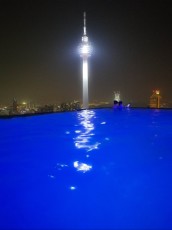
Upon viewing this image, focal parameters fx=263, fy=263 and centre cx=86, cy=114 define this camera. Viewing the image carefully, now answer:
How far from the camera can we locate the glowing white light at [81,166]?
499cm

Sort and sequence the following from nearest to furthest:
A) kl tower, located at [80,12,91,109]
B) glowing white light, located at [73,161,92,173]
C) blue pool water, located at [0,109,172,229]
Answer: blue pool water, located at [0,109,172,229] → glowing white light, located at [73,161,92,173] → kl tower, located at [80,12,91,109]

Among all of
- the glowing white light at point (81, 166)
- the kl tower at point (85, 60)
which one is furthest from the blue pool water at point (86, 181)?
the kl tower at point (85, 60)

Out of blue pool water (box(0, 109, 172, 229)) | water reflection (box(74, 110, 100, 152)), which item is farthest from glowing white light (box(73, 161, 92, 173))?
water reflection (box(74, 110, 100, 152))

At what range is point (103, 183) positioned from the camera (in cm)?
447

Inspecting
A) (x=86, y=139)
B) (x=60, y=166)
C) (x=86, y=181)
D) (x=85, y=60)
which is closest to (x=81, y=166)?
(x=60, y=166)

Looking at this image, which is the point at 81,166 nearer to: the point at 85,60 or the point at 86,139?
the point at 86,139

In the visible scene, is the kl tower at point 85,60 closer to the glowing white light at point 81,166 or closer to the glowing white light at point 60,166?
the glowing white light at point 81,166

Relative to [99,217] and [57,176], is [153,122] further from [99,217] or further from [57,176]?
[99,217]

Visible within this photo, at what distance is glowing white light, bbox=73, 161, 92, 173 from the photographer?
4.99m

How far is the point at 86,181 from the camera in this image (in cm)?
454

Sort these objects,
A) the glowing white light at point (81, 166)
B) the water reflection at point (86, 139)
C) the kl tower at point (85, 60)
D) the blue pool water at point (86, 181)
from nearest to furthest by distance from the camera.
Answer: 1. the blue pool water at point (86, 181)
2. the glowing white light at point (81, 166)
3. the water reflection at point (86, 139)
4. the kl tower at point (85, 60)

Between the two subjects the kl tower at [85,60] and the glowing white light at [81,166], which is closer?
the glowing white light at [81,166]

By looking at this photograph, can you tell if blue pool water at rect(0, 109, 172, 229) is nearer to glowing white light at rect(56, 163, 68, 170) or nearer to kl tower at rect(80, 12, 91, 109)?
glowing white light at rect(56, 163, 68, 170)

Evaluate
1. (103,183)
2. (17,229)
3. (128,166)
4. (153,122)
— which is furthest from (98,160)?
(153,122)
